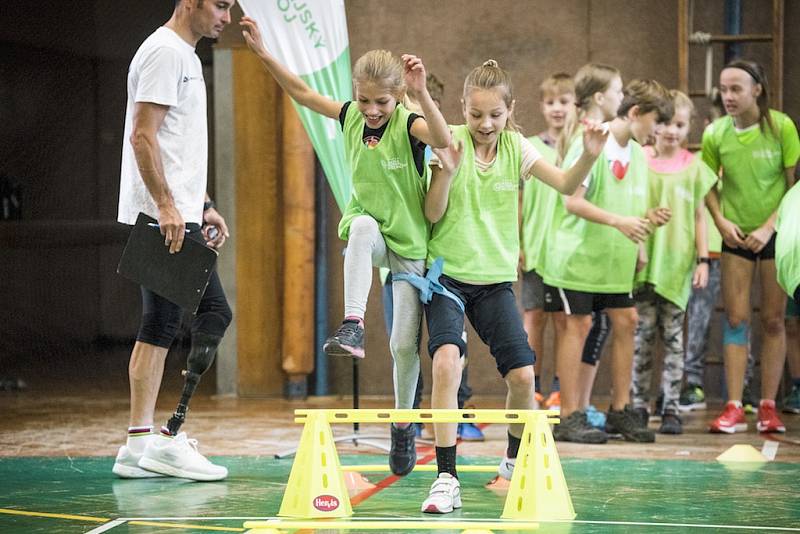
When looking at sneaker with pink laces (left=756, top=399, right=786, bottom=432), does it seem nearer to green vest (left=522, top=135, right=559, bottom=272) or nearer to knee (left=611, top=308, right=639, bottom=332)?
knee (left=611, top=308, right=639, bottom=332)

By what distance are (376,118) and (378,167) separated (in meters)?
0.15

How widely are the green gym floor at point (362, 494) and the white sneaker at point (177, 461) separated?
0.05m

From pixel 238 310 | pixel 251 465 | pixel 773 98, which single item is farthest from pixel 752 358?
pixel 251 465

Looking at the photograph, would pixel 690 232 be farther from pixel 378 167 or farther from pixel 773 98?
pixel 378 167

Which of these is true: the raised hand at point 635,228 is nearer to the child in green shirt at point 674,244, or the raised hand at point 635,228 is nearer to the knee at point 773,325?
the child in green shirt at point 674,244

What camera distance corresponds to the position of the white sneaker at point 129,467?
14.0ft

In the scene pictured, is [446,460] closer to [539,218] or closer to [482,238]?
[482,238]

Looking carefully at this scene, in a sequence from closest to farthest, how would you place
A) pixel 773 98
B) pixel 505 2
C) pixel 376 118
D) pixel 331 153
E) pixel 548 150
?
pixel 376 118, pixel 331 153, pixel 548 150, pixel 773 98, pixel 505 2

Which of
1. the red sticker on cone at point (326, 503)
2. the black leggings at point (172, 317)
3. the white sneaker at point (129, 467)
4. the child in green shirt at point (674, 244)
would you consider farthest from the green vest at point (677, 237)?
the red sticker on cone at point (326, 503)

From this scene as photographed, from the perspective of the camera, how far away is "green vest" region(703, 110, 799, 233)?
571 cm

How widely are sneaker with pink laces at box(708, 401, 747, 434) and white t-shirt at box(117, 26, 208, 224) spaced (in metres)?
2.67

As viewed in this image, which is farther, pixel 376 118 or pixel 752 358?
pixel 752 358

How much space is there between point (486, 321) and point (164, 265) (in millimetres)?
1130

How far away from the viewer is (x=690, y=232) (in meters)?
5.70
